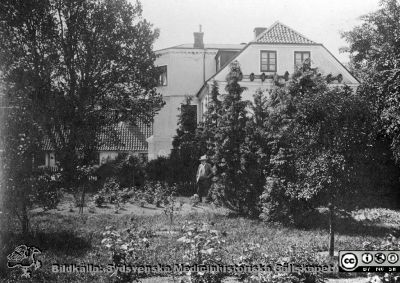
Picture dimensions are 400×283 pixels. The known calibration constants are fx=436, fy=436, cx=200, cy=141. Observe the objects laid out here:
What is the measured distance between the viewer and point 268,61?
29344mm

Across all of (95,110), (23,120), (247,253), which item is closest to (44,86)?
(95,110)

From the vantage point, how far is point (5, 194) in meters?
10.4

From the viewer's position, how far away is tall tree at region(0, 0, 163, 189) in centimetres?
2416

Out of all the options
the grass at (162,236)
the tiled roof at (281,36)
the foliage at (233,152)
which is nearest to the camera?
the grass at (162,236)

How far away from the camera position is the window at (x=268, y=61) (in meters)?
29.2

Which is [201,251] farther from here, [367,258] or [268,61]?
[268,61]

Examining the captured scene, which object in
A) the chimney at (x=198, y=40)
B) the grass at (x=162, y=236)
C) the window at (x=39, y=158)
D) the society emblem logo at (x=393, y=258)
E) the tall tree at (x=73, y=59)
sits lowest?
the grass at (x=162, y=236)

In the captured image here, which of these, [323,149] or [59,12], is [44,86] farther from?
[323,149]

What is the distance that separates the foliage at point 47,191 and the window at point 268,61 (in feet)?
66.2

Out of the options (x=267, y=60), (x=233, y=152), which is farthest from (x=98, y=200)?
(x=267, y=60)

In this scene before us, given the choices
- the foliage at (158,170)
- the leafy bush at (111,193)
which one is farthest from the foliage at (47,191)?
the foliage at (158,170)

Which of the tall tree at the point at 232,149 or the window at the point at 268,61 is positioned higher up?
the window at the point at 268,61

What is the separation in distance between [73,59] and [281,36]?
45.3 feet

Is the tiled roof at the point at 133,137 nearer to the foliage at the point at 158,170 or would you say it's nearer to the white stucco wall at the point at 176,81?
the white stucco wall at the point at 176,81
